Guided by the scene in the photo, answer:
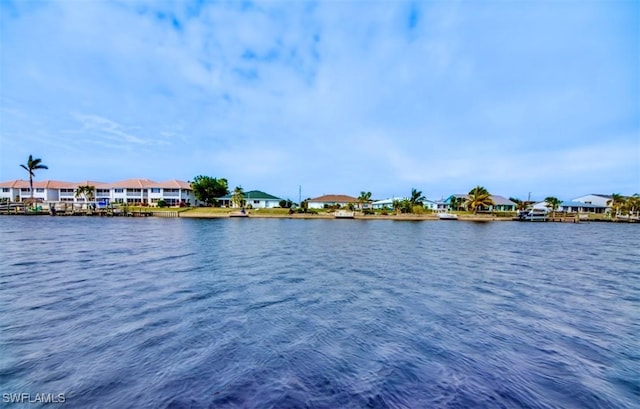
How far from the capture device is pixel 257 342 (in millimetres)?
7785

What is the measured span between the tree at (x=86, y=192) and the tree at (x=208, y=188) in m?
28.8

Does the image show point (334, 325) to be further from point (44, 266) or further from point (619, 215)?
point (619, 215)

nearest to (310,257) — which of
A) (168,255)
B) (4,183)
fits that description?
(168,255)

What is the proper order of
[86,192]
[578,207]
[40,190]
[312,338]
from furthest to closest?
1. [578,207]
2. [40,190]
3. [86,192]
4. [312,338]

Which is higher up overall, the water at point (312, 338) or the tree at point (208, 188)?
the tree at point (208, 188)

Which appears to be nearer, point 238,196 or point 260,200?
point 238,196

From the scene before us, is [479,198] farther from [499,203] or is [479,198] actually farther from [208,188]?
[208,188]

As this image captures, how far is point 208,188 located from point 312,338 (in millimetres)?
88042

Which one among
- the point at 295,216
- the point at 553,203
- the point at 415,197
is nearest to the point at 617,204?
the point at 553,203

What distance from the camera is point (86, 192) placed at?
86.5 metres

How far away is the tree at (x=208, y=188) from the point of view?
88.2m

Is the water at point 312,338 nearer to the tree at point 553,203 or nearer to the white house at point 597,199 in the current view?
the tree at point 553,203

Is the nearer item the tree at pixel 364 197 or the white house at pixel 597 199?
the tree at pixel 364 197

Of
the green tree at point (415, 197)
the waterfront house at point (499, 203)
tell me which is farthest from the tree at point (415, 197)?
the waterfront house at point (499, 203)
